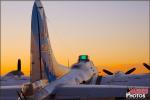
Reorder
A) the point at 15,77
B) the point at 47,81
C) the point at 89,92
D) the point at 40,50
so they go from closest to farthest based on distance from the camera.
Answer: the point at 89,92, the point at 47,81, the point at 40,50, the point at 15,77

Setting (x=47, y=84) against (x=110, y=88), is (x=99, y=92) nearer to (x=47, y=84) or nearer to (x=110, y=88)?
(x=110, y=88)

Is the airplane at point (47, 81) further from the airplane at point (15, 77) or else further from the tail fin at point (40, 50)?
the airplane at point (15, 77)

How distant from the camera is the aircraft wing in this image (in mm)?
23194

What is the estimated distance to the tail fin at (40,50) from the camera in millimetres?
23938

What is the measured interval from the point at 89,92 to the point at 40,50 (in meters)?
3.62

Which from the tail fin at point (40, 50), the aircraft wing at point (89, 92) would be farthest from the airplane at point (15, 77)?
the aircraft wing at point (89, 92)

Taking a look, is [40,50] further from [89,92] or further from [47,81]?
[89,92]

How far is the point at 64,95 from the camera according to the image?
24062 millimetres

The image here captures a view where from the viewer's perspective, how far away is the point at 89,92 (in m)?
23.6

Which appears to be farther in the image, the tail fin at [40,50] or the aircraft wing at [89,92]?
the tail fin at [40,50]

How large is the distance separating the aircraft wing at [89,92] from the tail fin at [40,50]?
1.11 meters

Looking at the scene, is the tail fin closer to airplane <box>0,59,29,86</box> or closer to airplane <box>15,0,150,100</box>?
airplane <box>15,0,150,100</box>

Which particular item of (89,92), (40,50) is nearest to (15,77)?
(40,50)

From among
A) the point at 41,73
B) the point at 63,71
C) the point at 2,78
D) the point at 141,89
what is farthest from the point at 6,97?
the point at 2,78
